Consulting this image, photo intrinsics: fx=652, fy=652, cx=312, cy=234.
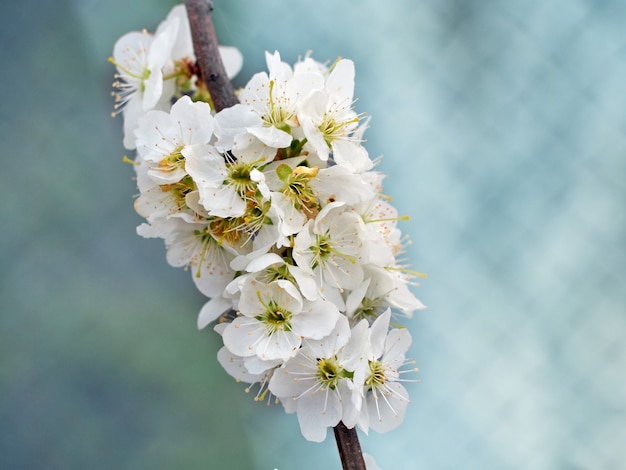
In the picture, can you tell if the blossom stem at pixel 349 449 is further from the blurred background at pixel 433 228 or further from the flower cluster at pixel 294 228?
the blurred background at pixel 433 228

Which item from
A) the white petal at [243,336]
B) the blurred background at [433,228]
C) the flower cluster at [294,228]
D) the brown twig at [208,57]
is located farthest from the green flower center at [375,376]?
the blurred background at [433,228]

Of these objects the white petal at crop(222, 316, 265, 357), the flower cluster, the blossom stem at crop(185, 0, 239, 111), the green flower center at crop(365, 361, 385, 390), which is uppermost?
the blossom stem at crop(185, 0, 239, 111)

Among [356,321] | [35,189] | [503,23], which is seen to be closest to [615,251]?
[503,23]

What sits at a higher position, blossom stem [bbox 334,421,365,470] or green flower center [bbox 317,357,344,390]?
green flower center [bbox 317,357,344,390]

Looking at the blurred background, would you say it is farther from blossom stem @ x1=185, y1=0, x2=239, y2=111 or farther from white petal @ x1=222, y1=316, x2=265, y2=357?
white petal @ x1=222, y1=316, x2=265, y2=357

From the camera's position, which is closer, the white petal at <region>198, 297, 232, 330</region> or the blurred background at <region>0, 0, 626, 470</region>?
the white petal at <region>198, 297, 232, 330</region>

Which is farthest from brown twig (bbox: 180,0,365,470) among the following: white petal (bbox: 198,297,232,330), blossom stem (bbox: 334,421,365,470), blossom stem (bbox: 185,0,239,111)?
blossom stem (bbox: 334,421,365,470)

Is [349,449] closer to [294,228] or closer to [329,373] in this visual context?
[329,373]

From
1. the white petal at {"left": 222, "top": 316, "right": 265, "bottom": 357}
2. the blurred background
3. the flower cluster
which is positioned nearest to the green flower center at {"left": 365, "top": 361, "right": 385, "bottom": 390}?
the flower cluster
